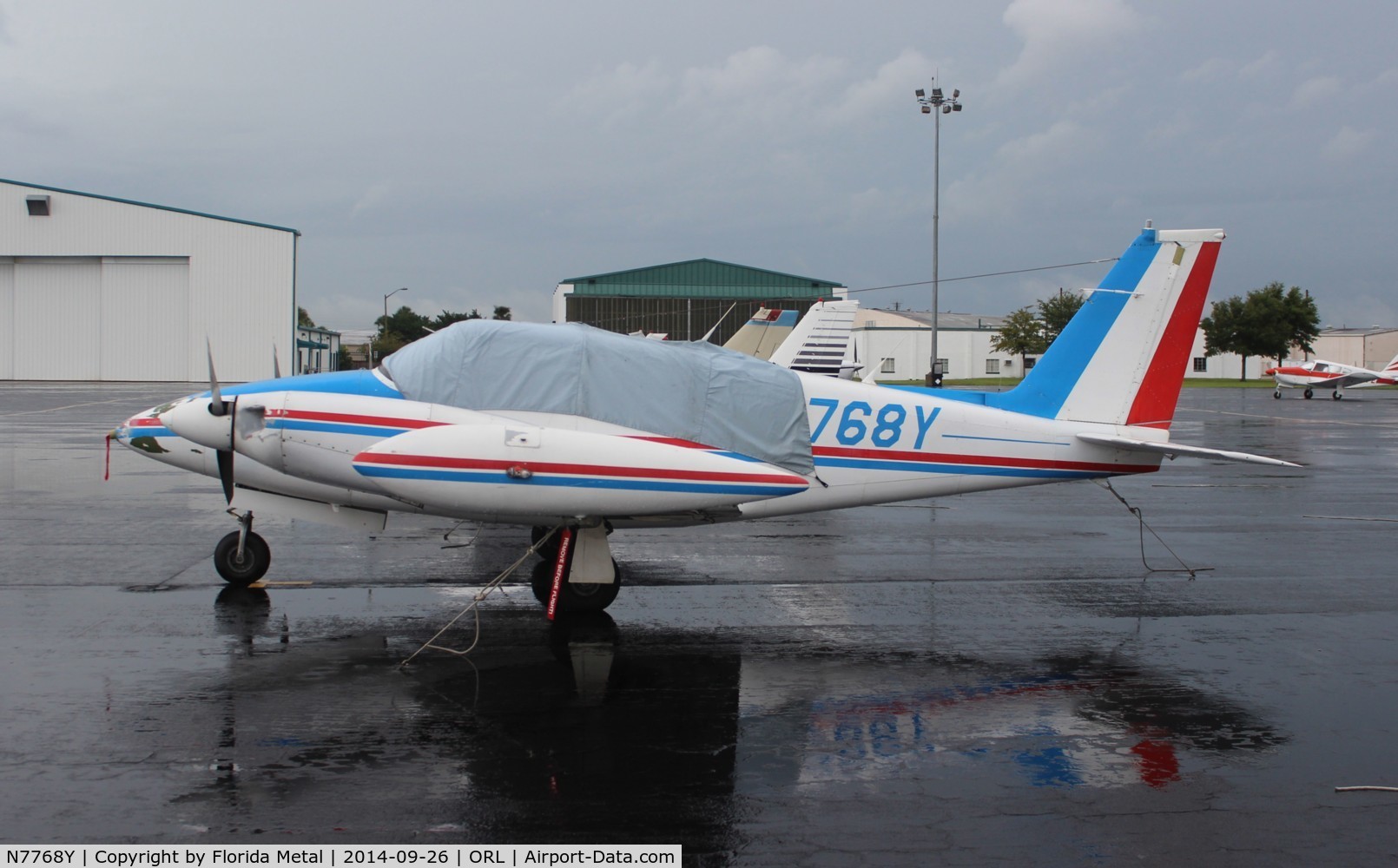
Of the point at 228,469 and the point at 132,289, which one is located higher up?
the point at 132,289

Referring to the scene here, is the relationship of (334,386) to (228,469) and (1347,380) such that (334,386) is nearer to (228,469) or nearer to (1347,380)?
(228,469)

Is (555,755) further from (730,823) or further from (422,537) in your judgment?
(422,537)

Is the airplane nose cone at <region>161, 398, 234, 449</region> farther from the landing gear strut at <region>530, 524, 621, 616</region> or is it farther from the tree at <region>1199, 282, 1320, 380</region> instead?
the tree at <region>1199, 282, 1320, 380</region>

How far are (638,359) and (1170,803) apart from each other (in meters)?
4.63

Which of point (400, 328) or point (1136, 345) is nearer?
point (1136, 345)

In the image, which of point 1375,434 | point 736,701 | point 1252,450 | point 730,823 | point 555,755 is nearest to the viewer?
point 730,823

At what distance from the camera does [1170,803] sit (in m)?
5.14

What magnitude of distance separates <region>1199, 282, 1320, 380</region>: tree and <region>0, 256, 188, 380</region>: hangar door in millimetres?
79313

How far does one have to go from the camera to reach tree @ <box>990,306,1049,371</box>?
97.8 meters

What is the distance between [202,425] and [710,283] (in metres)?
72.1

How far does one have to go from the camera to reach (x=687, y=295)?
77.3m

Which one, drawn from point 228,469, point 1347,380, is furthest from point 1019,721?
point 1347,380

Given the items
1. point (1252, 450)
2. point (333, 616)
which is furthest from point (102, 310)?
point (333, 616)

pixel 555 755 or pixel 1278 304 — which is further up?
pixel 1278 304
